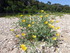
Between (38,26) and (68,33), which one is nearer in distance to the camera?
(38,26)

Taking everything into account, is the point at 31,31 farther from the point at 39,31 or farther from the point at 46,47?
the point at 46,47

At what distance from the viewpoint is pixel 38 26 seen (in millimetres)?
2971

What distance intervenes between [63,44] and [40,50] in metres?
0.50

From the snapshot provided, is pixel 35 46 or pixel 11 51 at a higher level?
pixel 35 46

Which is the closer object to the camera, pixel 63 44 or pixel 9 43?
pixel 63 44

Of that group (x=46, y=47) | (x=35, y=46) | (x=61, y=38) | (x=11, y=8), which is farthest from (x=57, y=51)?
(x=11, y=8)

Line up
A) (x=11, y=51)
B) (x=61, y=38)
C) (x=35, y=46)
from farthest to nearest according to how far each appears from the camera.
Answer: (x=61, y=38) → (x=11, y=51) → (x=35, y=46)

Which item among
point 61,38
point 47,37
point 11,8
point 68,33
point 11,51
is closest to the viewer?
point 11,51

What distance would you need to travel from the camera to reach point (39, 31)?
286 centimetres

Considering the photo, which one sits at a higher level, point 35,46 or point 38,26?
point 38,26

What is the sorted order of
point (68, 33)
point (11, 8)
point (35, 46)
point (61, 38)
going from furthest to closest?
point (11, 8) < point (68, 33) < point (61, 38) < point (35, 46)

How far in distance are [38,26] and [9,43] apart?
0.66 m

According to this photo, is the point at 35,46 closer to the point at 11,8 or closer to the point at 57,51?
the point at 57,51

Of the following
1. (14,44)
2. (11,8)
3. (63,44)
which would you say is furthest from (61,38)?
(11,8)
